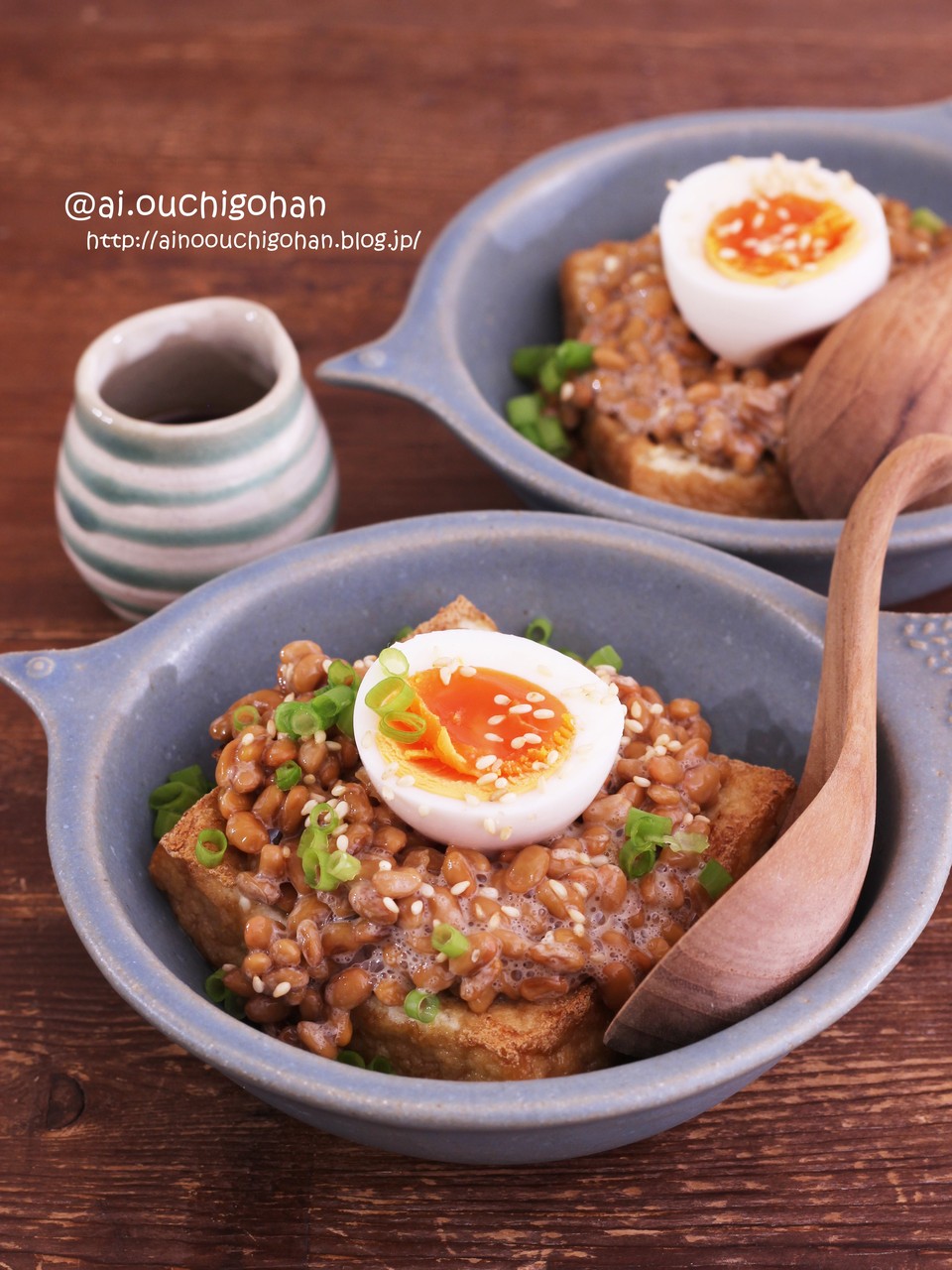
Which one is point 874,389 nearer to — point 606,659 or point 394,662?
point 606,659

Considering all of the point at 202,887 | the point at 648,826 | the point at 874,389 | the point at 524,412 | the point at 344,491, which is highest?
the point at 874,389

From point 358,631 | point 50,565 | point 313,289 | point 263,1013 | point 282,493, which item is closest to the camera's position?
point 263,1013

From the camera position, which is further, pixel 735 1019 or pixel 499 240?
pixel 499 240

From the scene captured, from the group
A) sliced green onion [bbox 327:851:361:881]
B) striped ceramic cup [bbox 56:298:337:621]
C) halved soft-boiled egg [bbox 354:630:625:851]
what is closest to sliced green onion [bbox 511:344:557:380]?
striped ceramic cup [bbox 56:298:337:621]

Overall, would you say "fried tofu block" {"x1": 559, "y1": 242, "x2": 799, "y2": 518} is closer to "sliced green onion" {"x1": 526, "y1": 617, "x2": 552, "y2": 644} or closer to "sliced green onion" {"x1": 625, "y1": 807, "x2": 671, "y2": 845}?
"sliced green onion" {"x1": 526, "y1": 617, "x2": 552, "y2": 644}

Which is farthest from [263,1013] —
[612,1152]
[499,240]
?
[499,240]

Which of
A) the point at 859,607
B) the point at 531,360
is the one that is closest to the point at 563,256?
the point at 531,360

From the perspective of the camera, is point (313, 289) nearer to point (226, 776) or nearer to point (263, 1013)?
point (226, 776)
